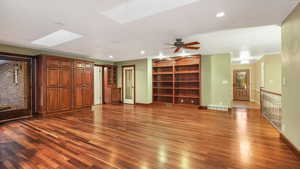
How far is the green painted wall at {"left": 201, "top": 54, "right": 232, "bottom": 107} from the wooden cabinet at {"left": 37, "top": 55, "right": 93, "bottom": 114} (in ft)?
17.3

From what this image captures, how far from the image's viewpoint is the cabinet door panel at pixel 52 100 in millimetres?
4934

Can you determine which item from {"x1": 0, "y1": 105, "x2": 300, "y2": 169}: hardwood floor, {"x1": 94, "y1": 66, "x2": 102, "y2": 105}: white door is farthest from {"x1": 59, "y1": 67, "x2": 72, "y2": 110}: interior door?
{"x1": 94, "y1": 66, "x2": 102, "y2": 105}: white door

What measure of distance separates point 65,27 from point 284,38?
185 inches

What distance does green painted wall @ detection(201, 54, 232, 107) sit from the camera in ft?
20.0

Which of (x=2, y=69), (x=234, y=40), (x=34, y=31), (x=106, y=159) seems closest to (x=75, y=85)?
(x=2, y=69)

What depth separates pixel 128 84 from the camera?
8211mm

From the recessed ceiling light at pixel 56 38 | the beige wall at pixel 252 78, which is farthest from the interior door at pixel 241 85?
the recessed ceiling light at pixel 56 38

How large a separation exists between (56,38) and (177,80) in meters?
5.52

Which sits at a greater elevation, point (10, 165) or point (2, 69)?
point (2, 69)

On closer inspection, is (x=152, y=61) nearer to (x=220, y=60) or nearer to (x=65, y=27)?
(x=220, y=60)

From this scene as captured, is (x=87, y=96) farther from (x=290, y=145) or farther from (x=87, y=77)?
(x=290, y=145)

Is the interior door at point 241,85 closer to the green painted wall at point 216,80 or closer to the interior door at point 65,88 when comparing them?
the green painted wall at point 216,80

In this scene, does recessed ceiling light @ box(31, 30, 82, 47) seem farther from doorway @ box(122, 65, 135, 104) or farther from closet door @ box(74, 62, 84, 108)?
doorway @ box(122, 65, 135, 104)

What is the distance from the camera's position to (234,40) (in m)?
4.28
